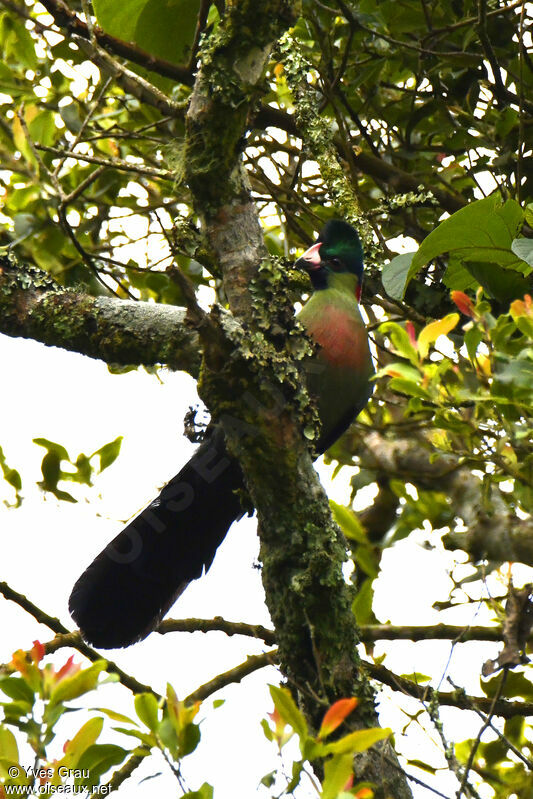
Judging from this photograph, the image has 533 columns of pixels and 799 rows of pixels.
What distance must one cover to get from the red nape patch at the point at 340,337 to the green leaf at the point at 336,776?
1.88m

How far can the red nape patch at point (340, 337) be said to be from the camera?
324 cm

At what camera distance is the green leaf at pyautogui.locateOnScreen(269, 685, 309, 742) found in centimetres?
155

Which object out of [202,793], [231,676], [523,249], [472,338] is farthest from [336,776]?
[231,676]

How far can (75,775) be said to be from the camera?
5.41 feet

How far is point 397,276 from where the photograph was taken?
7.84ft

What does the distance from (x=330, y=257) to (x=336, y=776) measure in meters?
2.28

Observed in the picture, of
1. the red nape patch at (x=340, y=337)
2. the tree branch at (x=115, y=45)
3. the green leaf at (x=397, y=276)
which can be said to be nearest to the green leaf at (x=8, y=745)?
the green leaf at (x=397, y=276)

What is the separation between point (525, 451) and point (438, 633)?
0.79 metres

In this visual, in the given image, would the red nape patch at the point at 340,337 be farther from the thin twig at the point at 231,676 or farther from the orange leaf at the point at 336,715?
the orange leaf at the point at 336,715

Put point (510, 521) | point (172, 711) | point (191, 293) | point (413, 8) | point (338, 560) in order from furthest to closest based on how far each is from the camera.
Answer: point (510, 521)
point (413, 8)
point (338, 560)
point (191, 293)
point (172, 711)

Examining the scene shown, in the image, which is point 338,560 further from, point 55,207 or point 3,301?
point 55,207

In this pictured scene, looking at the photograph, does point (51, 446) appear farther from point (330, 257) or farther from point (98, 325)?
point (330, 257)

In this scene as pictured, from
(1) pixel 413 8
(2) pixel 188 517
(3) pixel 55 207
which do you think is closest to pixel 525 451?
(2) pixel 188 517

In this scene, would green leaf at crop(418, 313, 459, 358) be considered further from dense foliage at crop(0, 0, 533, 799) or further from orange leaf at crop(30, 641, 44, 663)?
orange leaf at crop(30, 641, 44, 663)
